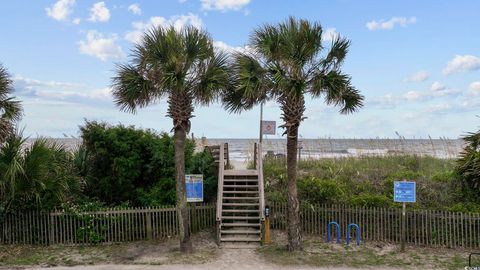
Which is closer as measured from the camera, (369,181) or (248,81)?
(248,81)

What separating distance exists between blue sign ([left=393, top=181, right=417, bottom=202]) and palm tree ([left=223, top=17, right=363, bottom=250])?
2649 mm

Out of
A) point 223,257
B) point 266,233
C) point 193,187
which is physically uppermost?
point 193,187

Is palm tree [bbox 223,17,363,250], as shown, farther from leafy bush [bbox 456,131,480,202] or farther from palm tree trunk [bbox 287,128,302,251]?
leafy bush [bbox 456,131,480,202]

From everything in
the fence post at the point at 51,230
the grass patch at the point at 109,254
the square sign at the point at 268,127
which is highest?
the square sign at the point at 268,127

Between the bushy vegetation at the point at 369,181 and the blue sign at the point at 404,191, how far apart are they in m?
1.98

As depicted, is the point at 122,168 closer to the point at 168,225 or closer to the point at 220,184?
the point at 168,225

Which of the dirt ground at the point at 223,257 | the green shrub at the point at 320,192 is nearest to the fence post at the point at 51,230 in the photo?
the dirt ground at the point at 223,257

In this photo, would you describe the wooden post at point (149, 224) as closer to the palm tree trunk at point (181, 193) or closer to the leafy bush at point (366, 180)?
the palm tree trunk at point (181, 193)

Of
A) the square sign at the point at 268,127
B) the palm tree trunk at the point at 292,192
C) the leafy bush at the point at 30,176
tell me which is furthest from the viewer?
the square sign at the point at 268,127

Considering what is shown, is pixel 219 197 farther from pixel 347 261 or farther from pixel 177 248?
pixel 347 261

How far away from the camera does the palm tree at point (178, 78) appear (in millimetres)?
11812

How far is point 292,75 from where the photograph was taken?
11734mm

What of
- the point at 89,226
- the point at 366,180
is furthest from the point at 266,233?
the point at 366,180

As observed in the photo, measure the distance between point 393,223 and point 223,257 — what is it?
541cm
